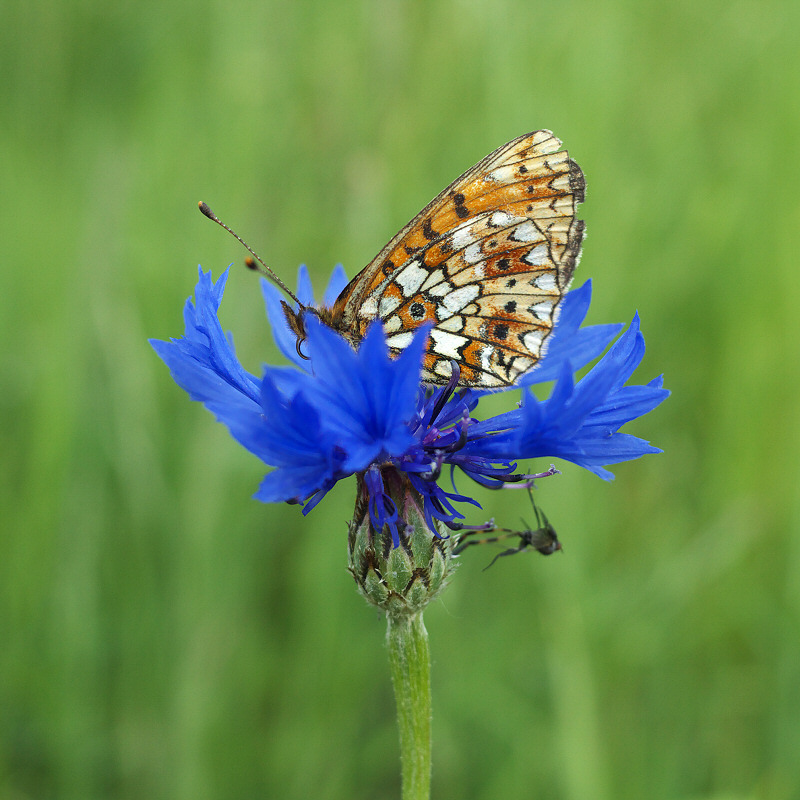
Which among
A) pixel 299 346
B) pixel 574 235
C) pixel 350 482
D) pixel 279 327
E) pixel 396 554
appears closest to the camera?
pixel 396 554

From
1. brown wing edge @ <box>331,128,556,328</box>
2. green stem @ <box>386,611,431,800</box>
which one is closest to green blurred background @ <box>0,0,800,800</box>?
green stem @ <box>386,611,431,800</box>

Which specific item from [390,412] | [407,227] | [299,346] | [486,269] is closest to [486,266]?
[486,269]

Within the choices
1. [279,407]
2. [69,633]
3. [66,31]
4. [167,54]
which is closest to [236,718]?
[69,633]

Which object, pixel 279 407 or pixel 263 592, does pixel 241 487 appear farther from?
pixel 279 407

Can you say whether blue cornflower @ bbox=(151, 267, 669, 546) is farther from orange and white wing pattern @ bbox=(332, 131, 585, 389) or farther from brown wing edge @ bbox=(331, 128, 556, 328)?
brown wing edge @ bbox=(331, 128, 556, 328)

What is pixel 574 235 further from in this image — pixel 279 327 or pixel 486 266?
pixel 279 327

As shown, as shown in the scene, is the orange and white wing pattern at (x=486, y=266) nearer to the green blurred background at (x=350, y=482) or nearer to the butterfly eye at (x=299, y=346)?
the butterfly eye at (x=299, y=346)

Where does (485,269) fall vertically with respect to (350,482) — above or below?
below
